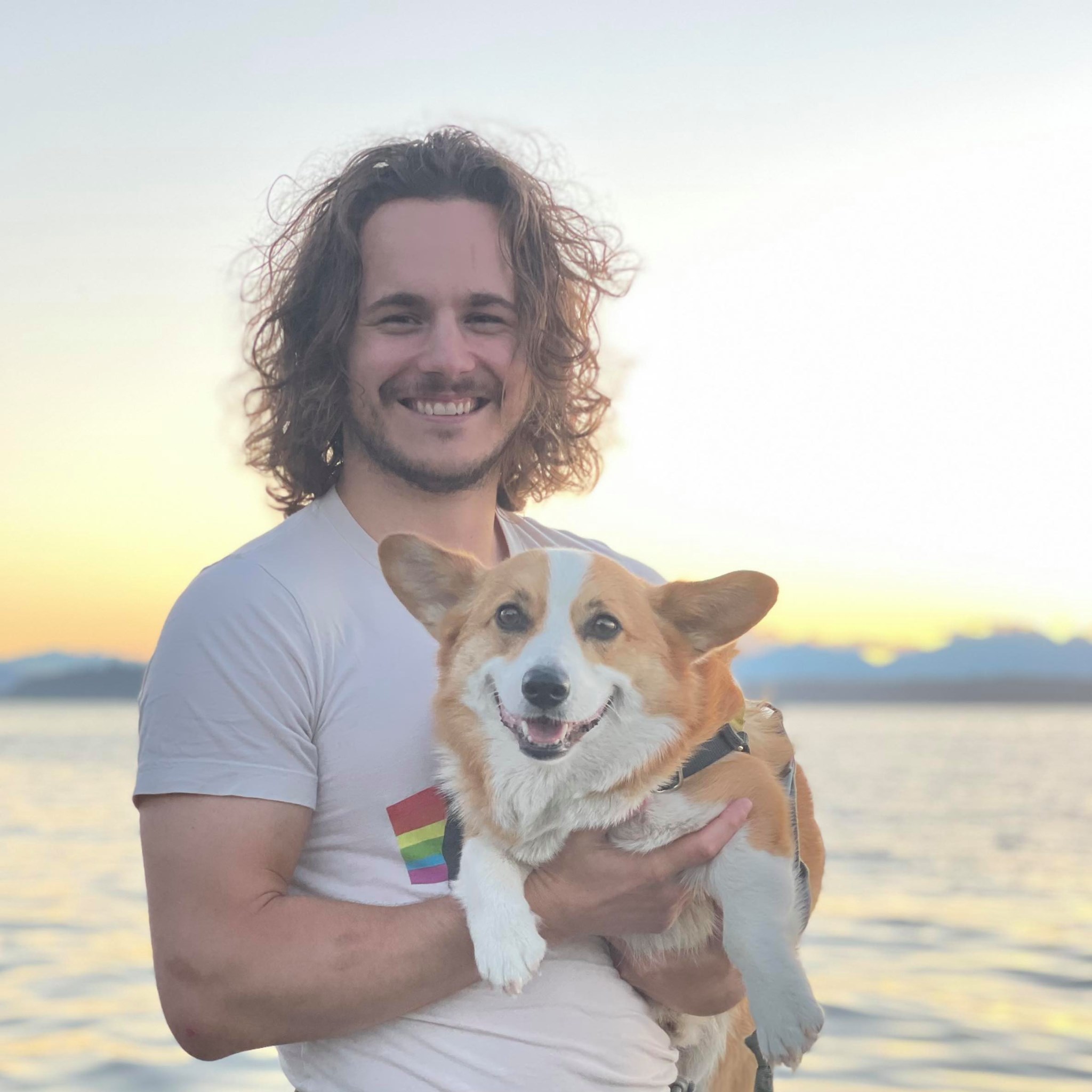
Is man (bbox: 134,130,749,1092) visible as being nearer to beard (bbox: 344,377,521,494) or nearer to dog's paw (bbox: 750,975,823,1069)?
beard (bbox: 344,377,521,494)

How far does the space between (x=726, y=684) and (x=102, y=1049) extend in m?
4.49

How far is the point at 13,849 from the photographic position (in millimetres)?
10086

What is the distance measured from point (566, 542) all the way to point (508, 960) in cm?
109

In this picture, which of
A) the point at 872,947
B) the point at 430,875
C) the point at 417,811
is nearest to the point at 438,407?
the point at 417,811

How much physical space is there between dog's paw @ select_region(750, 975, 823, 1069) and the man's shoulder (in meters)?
0.98

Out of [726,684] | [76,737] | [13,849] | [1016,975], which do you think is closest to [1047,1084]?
[1016,975]

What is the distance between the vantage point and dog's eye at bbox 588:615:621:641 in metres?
2.32

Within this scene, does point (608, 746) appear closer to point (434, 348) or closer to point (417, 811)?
point (417, 811)

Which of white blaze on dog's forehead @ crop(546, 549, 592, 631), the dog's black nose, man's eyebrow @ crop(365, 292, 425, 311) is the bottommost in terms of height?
the dog's black nose

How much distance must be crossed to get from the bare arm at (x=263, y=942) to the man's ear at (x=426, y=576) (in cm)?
47

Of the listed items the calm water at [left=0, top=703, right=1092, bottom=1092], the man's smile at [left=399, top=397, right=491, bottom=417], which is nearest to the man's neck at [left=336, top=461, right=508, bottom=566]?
the man's smile at [left=399, top=397, right=491, bottom=417]

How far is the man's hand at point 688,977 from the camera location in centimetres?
220

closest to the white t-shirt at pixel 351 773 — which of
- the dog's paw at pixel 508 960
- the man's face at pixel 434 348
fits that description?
the dog's paw at pixel 508 960

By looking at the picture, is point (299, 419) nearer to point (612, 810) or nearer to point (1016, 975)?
point (612, 810)
